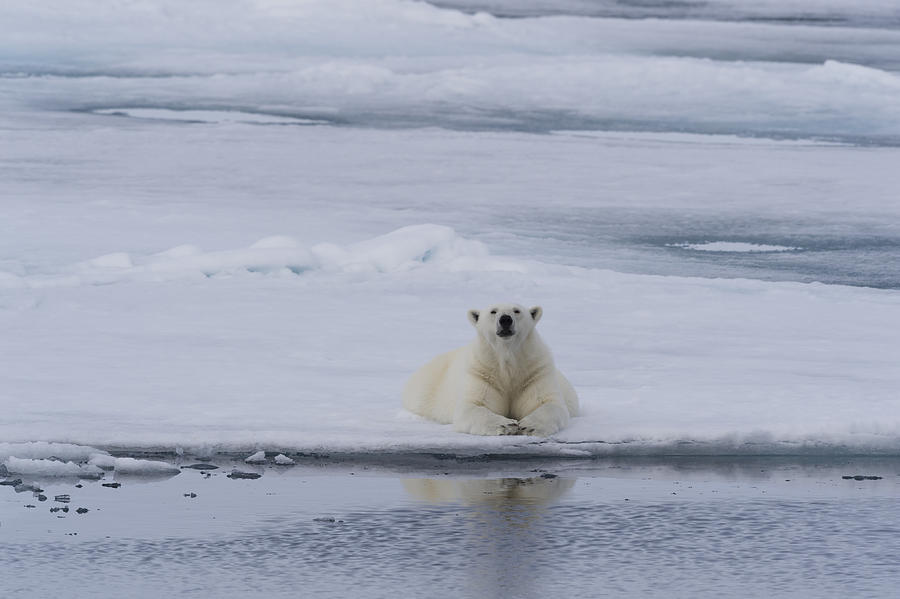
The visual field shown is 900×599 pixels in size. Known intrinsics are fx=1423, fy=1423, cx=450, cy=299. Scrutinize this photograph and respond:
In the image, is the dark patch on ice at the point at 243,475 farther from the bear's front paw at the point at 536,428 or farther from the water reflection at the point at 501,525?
the bear's front paw at the point at 536,428

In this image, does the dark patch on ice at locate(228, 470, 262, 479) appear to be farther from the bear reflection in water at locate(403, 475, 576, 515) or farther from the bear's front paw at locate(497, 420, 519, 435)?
the bear's front paw at locate(497, 420, 519, 435)

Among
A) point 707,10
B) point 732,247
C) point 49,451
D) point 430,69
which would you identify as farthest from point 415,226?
point 707,10

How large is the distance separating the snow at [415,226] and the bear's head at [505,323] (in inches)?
15.7

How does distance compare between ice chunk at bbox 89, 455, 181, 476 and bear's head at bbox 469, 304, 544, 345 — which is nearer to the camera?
ice chunk at bbox 89, 455, 181, 476

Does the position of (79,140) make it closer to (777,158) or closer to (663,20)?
(777,158)

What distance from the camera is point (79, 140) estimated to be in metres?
13.9

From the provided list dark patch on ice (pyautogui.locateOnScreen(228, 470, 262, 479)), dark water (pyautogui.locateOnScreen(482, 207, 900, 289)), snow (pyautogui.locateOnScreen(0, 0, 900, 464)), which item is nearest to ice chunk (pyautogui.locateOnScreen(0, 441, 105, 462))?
snow (pyautogui.locateOnScreen(0, 0, 900, 464))

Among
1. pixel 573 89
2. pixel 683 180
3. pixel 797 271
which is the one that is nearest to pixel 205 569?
pixel 797 271

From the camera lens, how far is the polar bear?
513 centimetres

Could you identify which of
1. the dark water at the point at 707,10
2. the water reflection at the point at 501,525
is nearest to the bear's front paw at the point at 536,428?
the water reflection at the point at 501,525

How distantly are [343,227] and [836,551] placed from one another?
7077 mm

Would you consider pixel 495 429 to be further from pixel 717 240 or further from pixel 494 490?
pixel 717 240

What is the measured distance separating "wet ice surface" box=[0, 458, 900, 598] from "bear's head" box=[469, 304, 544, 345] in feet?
1.99

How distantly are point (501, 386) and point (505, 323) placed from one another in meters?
0.28
